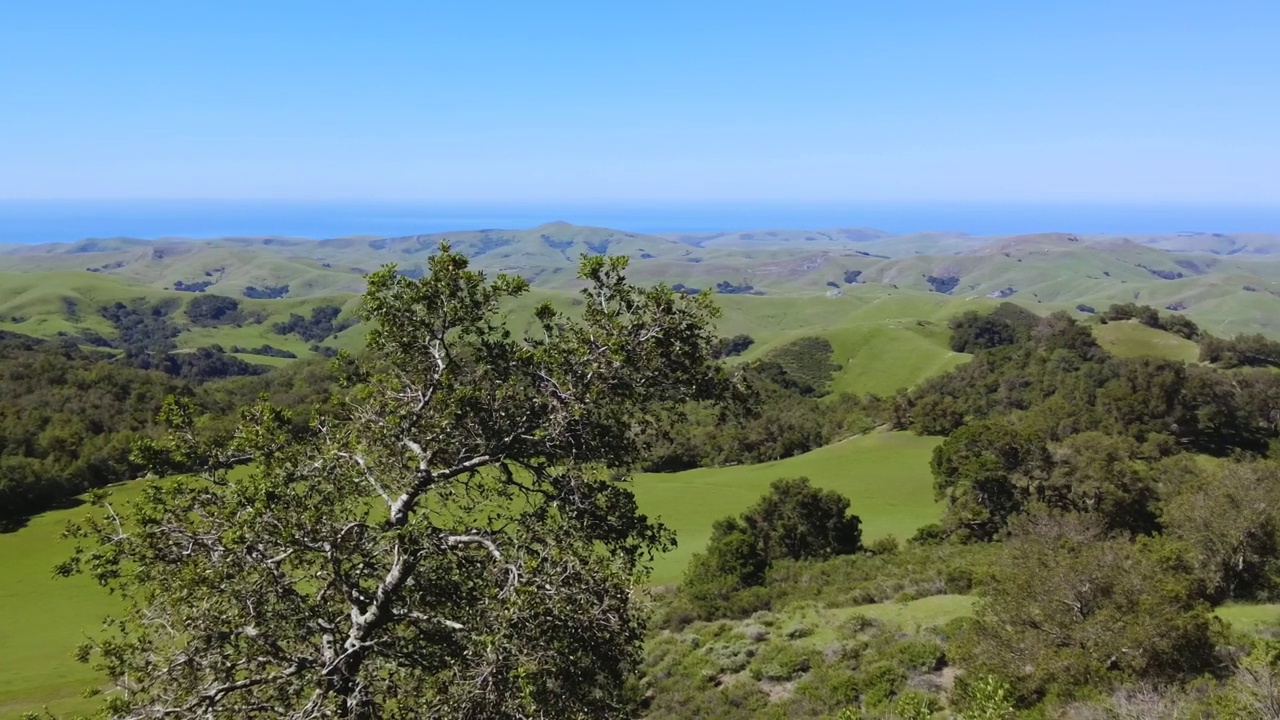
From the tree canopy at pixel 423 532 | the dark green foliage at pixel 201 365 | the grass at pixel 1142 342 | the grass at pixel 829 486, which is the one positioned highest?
the tree canopy at pixel 423 532

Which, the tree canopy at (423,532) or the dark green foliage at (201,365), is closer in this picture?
the tree canopy at (423,532)

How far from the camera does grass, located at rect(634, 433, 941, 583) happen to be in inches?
1645

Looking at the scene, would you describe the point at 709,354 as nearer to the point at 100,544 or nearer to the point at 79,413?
Answer: the point at 100,544

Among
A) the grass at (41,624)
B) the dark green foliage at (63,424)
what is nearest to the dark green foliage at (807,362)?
the dark green foliage at (63,424)

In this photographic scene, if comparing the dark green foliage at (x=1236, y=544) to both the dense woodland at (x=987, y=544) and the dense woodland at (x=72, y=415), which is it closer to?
the dense woodland at (x=987, y=544)

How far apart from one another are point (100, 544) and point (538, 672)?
5043mm

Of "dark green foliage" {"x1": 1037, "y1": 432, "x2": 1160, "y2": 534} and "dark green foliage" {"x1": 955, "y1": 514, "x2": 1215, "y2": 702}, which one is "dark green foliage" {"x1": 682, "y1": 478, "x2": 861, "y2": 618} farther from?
"dark green foliage" {"x1": 955, "y1": 514, "x2": 1215, "y2": 702}

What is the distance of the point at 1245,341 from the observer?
81.0 meters

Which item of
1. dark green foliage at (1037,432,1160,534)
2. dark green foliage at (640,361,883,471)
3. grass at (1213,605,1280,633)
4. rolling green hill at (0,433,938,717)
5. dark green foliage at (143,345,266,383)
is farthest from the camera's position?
dark green foliage at (143,345,266,383)

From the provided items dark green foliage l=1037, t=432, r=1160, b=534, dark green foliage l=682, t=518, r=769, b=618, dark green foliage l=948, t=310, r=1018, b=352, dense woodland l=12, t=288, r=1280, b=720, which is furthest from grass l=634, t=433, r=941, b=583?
dark green foliage l=948, t=310, r=1018, b=352

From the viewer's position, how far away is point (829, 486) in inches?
2063

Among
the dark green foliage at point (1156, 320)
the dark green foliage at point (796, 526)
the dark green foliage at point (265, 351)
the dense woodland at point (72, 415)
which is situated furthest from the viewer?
the dark green foliage at point (265, 351)

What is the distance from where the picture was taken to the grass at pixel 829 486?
4178cm

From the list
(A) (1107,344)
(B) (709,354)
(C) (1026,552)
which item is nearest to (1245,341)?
(A) (1107,344)
